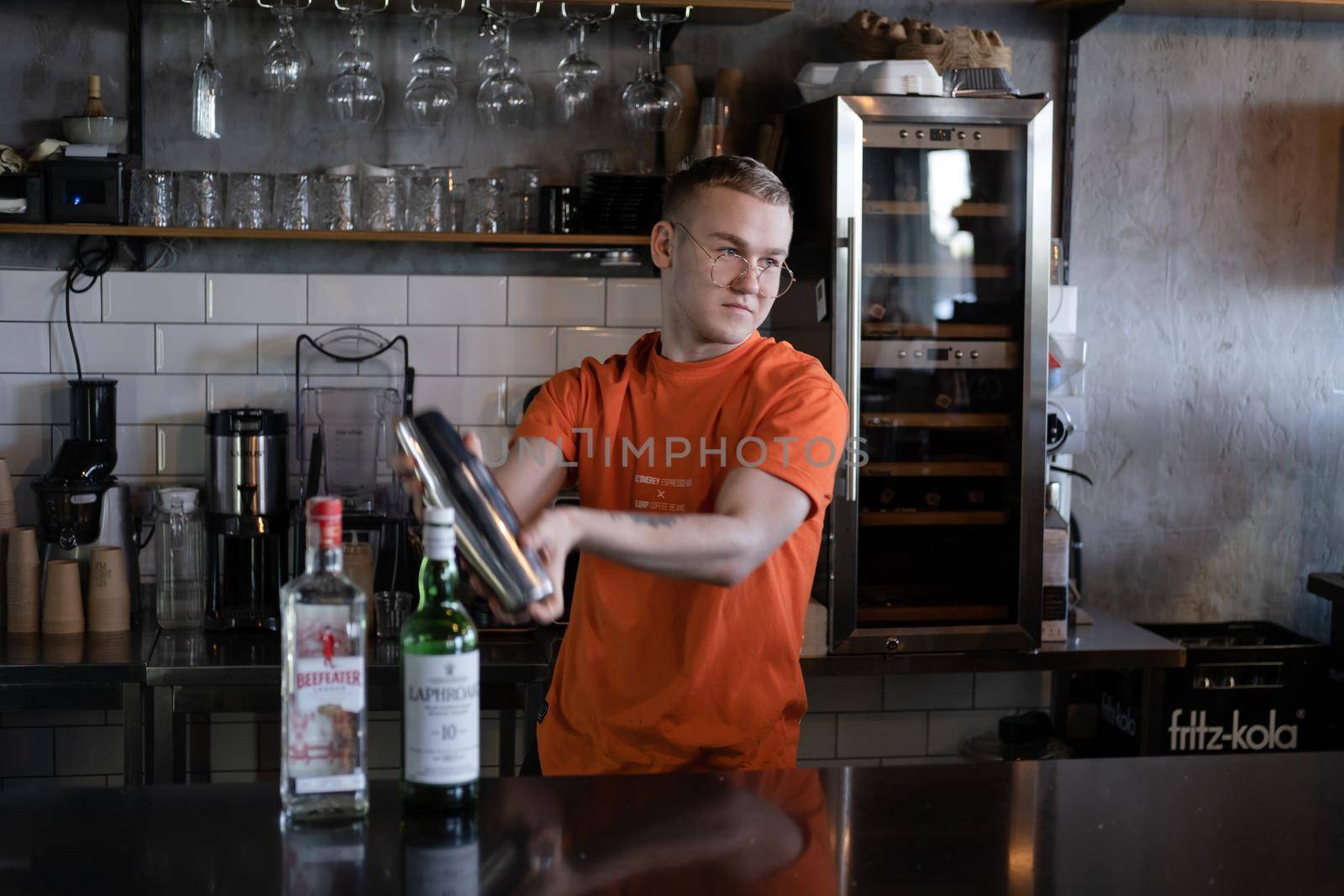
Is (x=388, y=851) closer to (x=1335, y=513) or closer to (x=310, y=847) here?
(x=310, y=847)

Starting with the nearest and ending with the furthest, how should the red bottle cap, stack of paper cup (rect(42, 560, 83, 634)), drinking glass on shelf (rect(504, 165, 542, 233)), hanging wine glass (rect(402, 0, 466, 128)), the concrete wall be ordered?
the red bottle cap
stack of paper cup (rect(42, 560, 83, 634))
hanging wine glass (rect(402, 0, 466, 128))
drinking glass on shelf (rect(504, 165, 542, 233))
the concrete wall

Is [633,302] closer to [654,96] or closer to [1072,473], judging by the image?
[654,96]

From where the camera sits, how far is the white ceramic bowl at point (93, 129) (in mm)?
3094

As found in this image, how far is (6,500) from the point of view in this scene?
3076 mm

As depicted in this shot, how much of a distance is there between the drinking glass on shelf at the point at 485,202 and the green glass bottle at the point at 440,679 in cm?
208

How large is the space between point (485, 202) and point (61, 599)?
1.29 m

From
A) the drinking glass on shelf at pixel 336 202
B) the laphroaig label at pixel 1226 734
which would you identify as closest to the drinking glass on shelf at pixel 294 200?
the drinking glass on shelf at pixel 336 202

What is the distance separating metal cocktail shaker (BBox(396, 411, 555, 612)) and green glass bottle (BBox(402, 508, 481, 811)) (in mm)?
31

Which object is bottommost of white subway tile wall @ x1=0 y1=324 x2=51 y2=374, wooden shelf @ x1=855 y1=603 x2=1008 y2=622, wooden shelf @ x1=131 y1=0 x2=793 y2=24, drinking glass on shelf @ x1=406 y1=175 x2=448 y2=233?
wooden shelf @ x1=855 y1=603 x2=1008 y2=622

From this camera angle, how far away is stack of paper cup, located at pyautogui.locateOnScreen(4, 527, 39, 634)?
296 cm

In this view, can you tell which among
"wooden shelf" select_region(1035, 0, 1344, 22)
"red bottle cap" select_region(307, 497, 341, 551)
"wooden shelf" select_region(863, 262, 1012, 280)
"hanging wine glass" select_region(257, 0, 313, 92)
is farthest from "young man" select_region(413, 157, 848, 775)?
"wooden shelf" select_region(1035, 0, 1344, 22)

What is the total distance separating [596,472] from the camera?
184 cm

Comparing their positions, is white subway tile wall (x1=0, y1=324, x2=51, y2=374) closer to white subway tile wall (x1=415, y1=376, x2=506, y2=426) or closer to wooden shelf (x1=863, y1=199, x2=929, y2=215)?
white subway tile wall (x1=415, y1=376, x2=506, y2=426)

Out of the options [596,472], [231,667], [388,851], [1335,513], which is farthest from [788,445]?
[1335,513]
